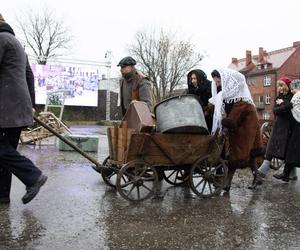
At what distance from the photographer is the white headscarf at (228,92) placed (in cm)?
617

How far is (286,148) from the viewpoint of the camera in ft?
24.6

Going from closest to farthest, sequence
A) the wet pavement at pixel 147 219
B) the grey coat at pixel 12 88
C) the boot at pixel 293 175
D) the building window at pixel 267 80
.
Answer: the wet pavement at pixel 147 219 < the grey coat at pixel 12 88 < the boot at pixel 293 175 < the building window at pixel 267 80

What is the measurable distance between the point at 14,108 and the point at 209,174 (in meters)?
2.55

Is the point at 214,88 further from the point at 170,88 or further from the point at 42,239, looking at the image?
the point at 170,88

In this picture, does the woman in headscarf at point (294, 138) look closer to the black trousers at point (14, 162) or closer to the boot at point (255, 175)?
the boot at point (255, 175)

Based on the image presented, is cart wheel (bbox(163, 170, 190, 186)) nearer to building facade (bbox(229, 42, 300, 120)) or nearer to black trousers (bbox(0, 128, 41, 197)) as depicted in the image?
black trousers (bbox(0, 128, 41, 197))

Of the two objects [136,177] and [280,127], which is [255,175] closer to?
[280,127]

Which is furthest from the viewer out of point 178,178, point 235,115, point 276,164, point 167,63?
point 167,63

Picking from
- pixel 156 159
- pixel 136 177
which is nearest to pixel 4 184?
pixel 136 177

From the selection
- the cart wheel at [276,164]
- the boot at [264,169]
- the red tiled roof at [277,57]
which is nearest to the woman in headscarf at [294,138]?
the boot at [264,169]

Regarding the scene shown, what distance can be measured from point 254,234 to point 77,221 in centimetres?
167

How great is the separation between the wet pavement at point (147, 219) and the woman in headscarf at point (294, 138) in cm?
74

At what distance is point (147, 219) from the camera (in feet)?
15.8

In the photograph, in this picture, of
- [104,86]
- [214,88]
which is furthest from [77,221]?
[104,86]
